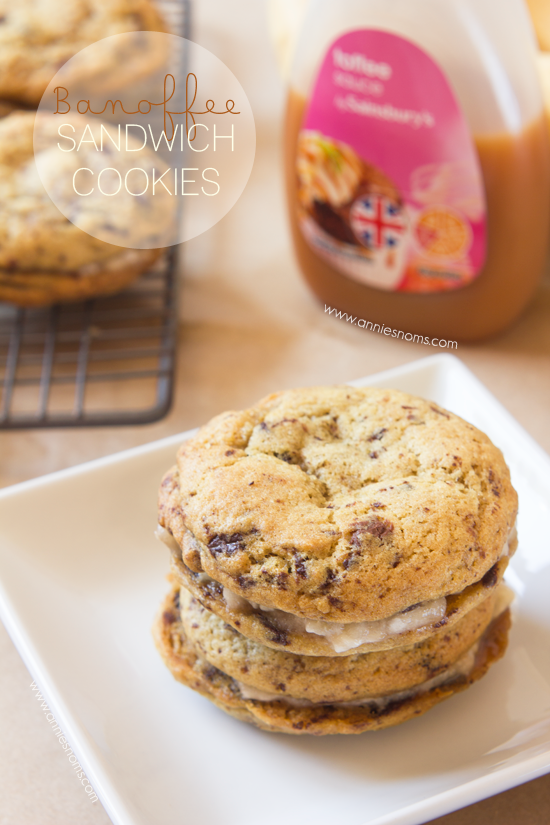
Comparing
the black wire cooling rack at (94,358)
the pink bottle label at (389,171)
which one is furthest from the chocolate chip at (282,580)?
the pink bottle label at (389,171)

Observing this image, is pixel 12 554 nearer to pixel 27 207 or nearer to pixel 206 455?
pixel 206 455

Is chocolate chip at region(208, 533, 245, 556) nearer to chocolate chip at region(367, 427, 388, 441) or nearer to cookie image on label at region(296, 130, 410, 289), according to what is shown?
chocolate chip at region(367, 427, 388, 441)

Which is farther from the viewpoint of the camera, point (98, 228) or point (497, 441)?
point (98, 228)

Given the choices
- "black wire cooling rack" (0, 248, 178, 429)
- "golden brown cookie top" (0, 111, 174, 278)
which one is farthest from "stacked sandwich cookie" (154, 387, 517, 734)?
"golden brown cookie top" (0, 111, 174, 278)

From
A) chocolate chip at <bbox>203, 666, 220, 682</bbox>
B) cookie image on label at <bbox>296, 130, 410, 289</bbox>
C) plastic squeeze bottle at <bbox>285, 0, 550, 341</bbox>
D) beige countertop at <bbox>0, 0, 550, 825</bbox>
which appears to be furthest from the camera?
cookie image on label at <bbox>296, 130, 410, 289</bbox>

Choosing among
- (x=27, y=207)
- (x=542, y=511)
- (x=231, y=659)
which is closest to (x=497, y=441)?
(x=542, y=511)

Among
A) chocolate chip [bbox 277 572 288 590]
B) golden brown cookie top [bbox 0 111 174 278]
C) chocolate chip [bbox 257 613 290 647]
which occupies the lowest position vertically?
chocolate chip [bbox 257 613 290 647]

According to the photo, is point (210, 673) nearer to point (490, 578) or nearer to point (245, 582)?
point (245, 582)
